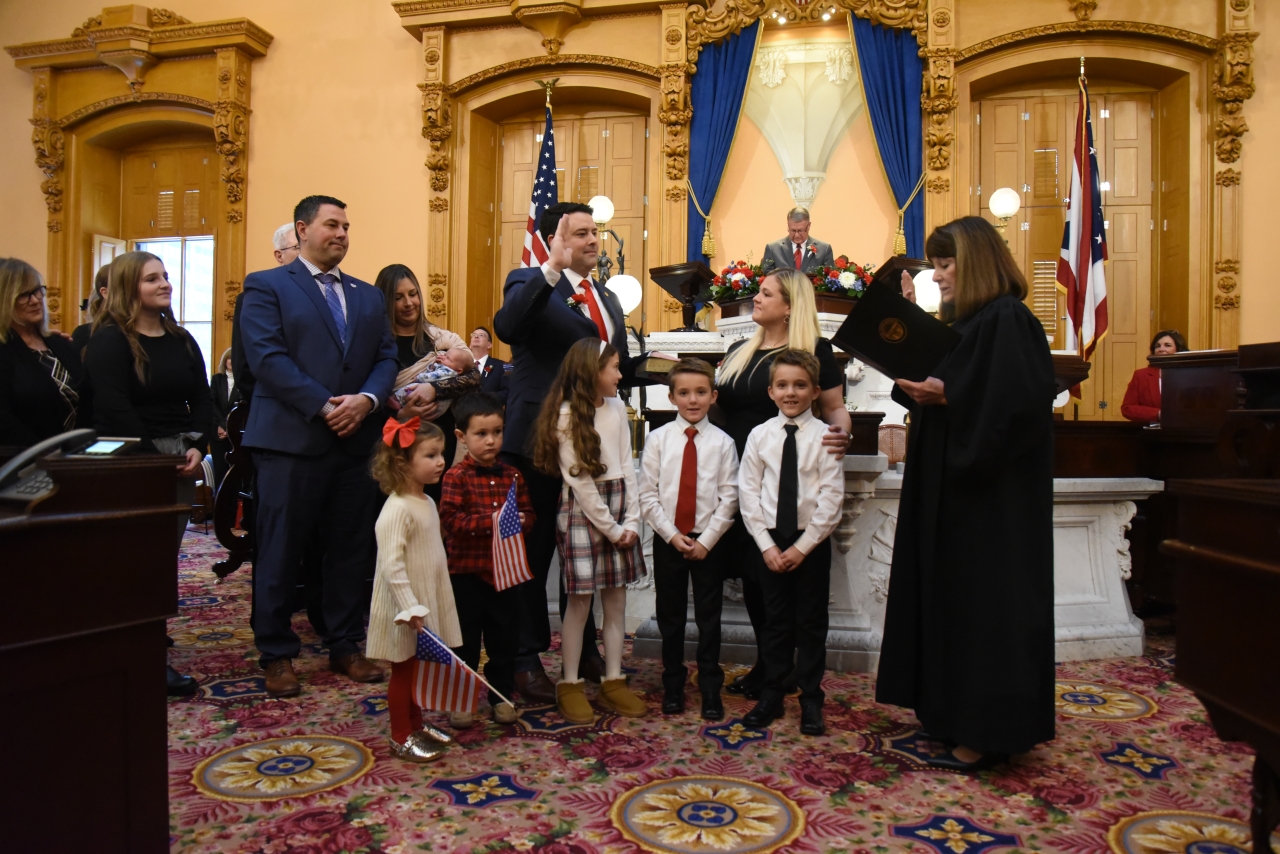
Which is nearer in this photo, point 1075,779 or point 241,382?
point 1075,779

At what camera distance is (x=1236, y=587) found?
147cm

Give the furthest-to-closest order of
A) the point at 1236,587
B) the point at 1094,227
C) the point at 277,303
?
the point at 1094,227, the point at 277,303, the point at 1236,587

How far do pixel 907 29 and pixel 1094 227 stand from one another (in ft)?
7.54

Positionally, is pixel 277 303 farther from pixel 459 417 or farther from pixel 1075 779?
pixel 1075 779

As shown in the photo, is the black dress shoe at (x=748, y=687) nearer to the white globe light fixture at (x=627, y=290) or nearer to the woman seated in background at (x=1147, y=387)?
the white globe light fixture at (x=627, y=290)

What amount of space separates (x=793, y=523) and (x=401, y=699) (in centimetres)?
124

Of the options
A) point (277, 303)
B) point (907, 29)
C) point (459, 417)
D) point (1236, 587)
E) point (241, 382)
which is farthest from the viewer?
point (907, 29)

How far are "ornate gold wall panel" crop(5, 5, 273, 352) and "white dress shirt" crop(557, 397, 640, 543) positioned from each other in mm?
7165

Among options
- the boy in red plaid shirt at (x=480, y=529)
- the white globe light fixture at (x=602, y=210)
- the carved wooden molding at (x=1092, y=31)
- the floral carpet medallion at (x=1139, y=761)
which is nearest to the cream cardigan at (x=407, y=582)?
the boy in red plaid shirt at (x=480, y=529)

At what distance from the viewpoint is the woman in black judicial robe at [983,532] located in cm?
237

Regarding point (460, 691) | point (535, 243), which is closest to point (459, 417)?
point (460, 691)

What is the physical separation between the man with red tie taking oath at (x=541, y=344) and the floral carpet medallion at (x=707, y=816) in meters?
0.82

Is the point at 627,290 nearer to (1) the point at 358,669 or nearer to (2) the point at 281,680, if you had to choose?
(1) the point at 358,669

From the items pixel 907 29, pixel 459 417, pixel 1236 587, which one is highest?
pixel 907 29
